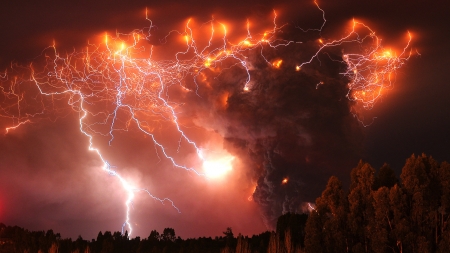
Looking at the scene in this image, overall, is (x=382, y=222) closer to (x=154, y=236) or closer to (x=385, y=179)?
(x=385, y=179)

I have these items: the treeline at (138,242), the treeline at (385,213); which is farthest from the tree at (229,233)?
the treeline at (385,213)

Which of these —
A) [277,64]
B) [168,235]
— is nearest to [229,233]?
[168,235]

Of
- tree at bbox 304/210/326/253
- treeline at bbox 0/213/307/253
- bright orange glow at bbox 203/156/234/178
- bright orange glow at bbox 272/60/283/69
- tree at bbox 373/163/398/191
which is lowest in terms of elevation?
tree at bbox 304/210/326/253

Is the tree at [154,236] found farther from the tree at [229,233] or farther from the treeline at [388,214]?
the treeline at [388,214]

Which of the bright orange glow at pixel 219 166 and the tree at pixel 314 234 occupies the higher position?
the bright orange glow at pixel 219 166

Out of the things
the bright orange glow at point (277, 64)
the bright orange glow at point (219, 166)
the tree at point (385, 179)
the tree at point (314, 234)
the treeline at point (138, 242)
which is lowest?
the tree at point (314, 234)

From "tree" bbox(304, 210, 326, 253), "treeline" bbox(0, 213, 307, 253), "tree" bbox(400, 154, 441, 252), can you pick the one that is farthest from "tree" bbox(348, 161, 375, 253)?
"treeline" bbox(0, 213, 307, 253)

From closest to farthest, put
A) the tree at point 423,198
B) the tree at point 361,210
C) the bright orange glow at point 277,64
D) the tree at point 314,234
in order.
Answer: the tree at point 423,198 → the tree at point 361,210 → the tree at point 314,234 → the bright orange glow at point 277,64

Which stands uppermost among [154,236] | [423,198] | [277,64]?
[277,64]

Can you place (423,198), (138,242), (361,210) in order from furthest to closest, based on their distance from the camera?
(138,242) < (361,210) < (423,198)

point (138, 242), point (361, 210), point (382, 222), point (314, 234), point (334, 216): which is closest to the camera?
point (382, 222)

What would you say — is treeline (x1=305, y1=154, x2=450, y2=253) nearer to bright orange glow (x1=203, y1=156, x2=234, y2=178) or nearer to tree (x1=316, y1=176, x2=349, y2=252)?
tree (x1=316, y1=176, x2=349, y2=252)

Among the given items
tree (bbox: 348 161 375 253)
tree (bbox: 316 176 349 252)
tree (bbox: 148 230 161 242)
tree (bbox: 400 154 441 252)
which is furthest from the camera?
tree (bbox: 148 230 161 242)

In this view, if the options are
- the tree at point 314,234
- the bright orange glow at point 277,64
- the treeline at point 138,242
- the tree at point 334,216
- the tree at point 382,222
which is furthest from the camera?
the bright orange glow at point 277,64
